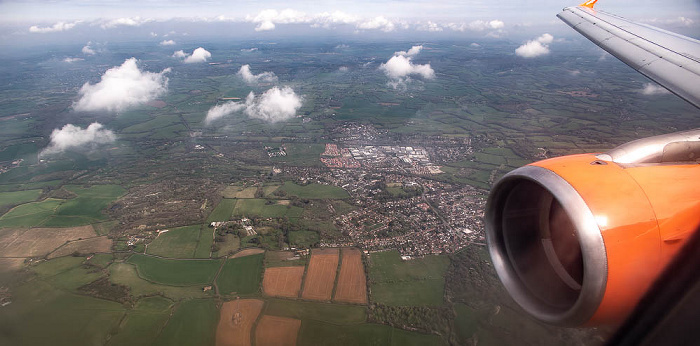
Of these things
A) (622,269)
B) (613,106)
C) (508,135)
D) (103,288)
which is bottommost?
(103,288)

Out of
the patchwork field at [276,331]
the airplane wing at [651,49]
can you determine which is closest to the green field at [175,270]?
the patchwork field at [276,331]

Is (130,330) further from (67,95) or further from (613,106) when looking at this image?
(67,95)

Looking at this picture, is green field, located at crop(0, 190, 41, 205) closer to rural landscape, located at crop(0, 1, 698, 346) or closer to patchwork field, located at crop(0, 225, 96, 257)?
rural landscape, located at crop(0, 1, 698, 346)

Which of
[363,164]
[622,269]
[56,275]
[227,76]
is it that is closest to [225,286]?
[56,275]

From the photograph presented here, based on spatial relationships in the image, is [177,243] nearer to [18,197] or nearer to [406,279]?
[406,279]

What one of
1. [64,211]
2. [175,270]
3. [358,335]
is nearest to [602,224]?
[358,335]
